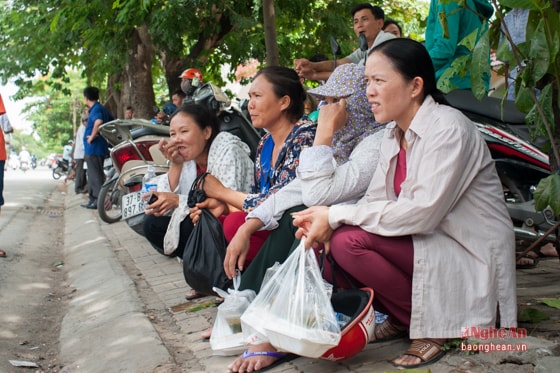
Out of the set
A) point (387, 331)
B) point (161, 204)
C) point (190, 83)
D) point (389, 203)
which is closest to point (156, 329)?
point (161, 204)

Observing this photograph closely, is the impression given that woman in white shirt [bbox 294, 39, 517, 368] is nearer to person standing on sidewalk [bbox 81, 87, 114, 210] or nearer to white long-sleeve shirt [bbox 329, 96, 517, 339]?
white long-sleeve shirt [bbox 329, 96, 517, 339]

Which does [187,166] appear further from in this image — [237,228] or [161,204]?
[237,228]

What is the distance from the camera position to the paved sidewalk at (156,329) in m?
2.65

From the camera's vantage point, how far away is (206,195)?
3846mm

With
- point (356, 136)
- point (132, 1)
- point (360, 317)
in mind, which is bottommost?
point (360, 317)

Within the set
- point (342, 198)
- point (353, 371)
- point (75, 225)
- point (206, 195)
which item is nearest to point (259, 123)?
point (206, 195)

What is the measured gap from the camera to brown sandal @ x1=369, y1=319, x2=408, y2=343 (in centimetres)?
310

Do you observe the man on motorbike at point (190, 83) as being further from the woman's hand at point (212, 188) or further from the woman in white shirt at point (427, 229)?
the woman in white shirt at point (427, 229)

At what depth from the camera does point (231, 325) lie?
317 cm

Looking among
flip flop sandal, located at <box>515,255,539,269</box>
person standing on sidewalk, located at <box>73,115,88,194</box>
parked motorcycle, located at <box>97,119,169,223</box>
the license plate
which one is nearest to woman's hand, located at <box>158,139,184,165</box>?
the license plate

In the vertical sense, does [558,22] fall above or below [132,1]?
below

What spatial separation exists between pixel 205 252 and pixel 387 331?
1.15m

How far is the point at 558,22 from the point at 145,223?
9.77 ft

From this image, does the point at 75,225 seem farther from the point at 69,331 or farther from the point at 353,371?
the point at 353,371
